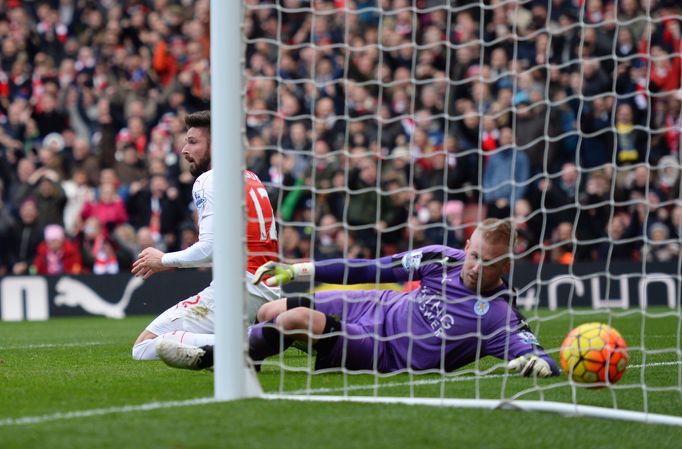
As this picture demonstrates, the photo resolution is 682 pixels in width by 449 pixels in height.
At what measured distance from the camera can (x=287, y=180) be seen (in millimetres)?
15469

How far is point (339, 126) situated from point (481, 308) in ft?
27.9

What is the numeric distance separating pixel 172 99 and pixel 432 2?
4243 mm

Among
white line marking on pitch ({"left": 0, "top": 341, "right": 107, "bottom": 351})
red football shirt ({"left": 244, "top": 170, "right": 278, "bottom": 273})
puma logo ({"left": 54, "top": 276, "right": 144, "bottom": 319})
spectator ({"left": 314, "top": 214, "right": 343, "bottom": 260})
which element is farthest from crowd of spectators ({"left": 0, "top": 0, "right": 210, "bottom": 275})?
red football shirt ({"left": 244, "top": 170, "right": 278, "bottom": 273})

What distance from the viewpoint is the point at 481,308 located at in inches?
288

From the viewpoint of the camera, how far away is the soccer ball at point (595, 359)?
662 centimetres

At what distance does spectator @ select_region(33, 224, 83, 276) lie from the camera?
1711 cm

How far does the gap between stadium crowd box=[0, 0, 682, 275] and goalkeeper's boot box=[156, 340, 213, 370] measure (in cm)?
509

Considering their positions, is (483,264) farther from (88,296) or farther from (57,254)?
(57,254)

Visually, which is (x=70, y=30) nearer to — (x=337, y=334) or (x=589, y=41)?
(x=589, y=41)

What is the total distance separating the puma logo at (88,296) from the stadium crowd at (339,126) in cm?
49

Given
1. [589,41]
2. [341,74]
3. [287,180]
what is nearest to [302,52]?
[341,74]

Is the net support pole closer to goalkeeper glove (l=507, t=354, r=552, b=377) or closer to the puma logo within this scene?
goalkeeper glove (l=507, t=354, r=552, b=377)

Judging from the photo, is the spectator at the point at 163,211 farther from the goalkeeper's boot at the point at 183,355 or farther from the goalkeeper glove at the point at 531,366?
the goalkeeper glove at the point at 531,366

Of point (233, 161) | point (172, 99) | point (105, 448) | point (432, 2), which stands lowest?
point (105, 448)
